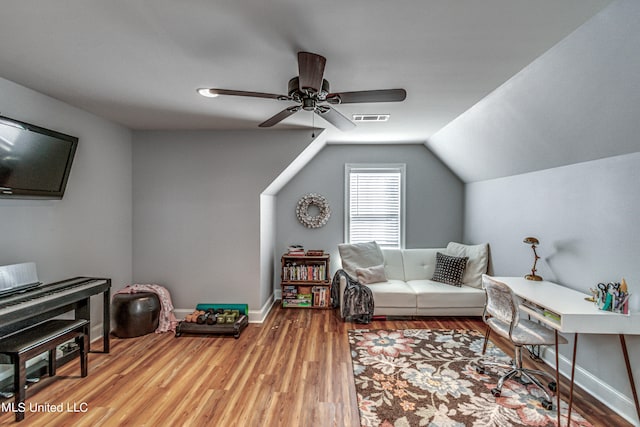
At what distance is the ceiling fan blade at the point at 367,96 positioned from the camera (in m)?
2.02

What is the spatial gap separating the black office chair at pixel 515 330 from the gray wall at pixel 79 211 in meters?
4.09

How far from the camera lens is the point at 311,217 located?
16.3 feet

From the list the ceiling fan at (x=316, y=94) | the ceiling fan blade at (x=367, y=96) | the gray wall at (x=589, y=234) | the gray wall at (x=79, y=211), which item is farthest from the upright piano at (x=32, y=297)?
the gray wall at (x=589, y=234)

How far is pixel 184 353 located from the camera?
318cm

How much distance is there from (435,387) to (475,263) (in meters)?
2.25

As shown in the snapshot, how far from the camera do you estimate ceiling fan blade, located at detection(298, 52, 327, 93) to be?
162cm

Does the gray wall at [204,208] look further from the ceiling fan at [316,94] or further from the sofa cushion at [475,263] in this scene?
the sofa cushion at [475,263]

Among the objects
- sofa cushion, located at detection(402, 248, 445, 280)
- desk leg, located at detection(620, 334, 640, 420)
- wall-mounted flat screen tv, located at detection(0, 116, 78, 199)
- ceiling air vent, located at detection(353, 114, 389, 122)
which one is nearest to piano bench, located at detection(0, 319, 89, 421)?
wall-mounted flat screen tv, located at detection(0, 116, 78, 199)

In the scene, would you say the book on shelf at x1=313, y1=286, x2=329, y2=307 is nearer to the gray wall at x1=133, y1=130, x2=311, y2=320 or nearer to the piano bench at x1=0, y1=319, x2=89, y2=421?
the gray wall at x1=133, y1=130, x2=311, y2=320

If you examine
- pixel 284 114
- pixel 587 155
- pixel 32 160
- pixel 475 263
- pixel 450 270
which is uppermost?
pixel 284 114

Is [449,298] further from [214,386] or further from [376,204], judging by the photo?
[214,386]

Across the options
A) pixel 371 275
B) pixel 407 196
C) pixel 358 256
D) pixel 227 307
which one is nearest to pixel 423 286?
pixel 371 275

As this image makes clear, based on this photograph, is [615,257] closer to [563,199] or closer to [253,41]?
[563,199]

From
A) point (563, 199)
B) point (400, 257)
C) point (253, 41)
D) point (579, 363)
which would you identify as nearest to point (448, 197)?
point (400, 257)
